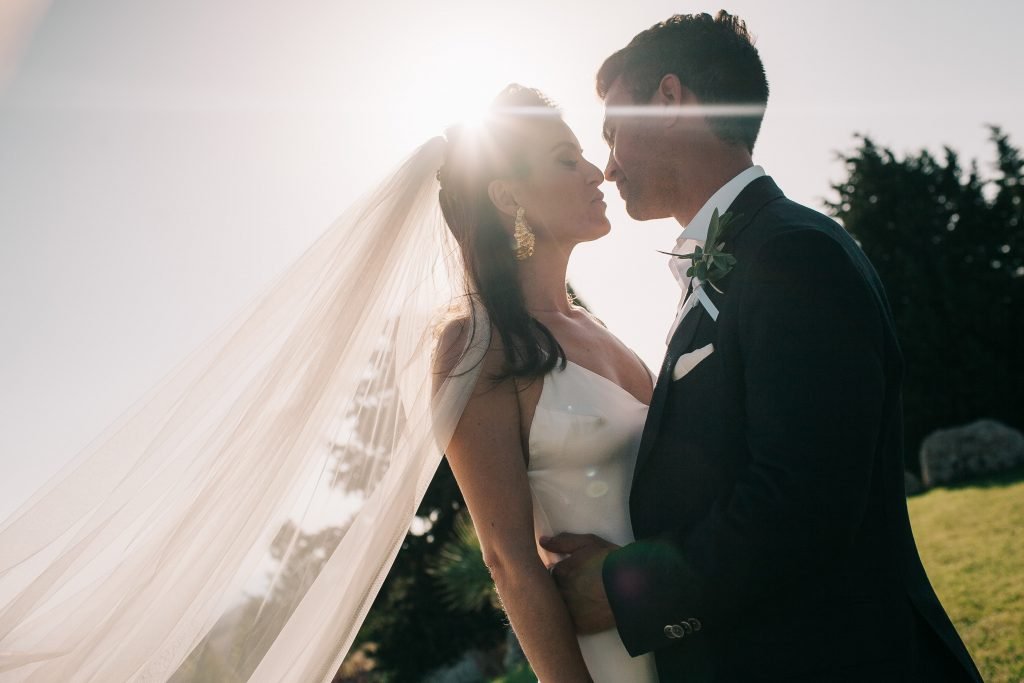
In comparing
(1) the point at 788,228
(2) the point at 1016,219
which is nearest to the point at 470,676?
(1) the point at 788,228

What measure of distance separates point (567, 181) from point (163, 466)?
2.16m

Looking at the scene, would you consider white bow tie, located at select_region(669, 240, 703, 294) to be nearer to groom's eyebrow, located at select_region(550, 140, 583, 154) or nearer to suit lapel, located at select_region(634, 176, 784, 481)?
suit lapel, located at select_region(634, 176, 784, 481)

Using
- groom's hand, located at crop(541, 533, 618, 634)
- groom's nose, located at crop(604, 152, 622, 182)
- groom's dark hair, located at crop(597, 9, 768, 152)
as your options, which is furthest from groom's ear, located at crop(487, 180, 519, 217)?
groom's hand, located at crop(541, 533, 618, 634)

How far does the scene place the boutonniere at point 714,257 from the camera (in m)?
2.38

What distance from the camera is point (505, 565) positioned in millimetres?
2730

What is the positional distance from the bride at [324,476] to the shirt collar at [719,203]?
0.78 m

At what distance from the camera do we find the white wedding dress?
3.03 m

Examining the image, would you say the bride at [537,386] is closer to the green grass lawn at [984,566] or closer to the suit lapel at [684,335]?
the suit lapel at [684,335]

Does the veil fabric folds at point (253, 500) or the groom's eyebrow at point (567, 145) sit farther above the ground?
the groom's eyebrow at point (567, 145)

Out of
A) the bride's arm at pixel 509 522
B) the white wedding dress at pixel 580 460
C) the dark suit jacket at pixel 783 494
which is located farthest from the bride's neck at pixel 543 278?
the dark suit jacket at pixel 783 494

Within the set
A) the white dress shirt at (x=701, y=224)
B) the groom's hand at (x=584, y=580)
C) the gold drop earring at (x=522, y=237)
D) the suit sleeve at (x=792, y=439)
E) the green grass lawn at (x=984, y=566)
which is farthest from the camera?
the green grass lawn at (x=984, y=566)

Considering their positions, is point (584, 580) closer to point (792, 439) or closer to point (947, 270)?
point (792, 439)

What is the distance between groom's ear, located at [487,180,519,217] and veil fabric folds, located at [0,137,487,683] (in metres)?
0.64

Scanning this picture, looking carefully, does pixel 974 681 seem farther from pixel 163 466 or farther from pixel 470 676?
pixel 470 676
